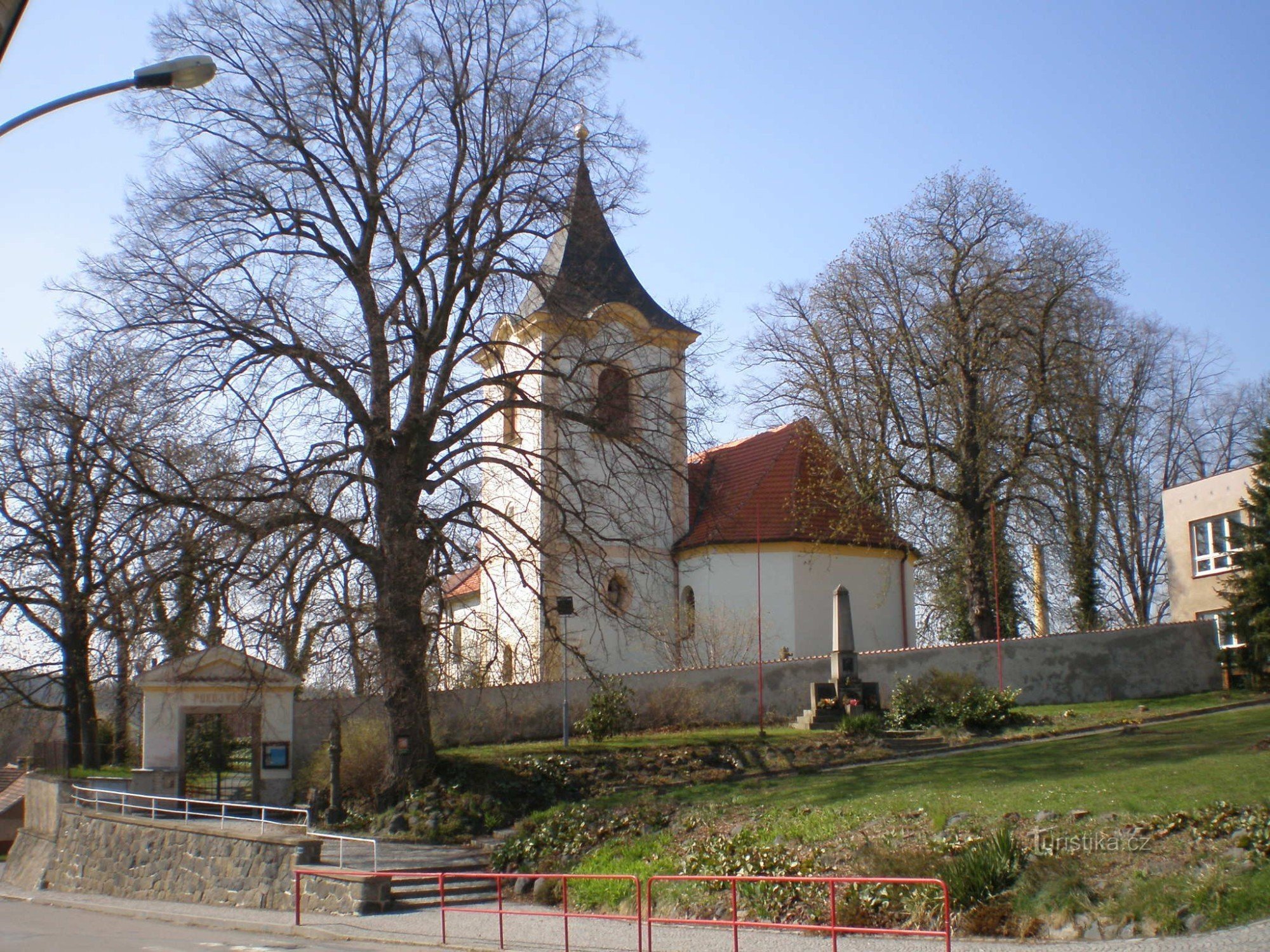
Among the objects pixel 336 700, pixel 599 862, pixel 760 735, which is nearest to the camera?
pixel 599 862

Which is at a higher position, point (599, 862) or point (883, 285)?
point (883, 285)

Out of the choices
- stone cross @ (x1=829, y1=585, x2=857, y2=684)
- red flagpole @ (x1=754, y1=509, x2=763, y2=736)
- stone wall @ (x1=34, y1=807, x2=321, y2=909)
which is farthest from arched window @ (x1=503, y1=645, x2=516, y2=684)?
stone cross @ (x1=829, y1=585, x2=857, y2=684)

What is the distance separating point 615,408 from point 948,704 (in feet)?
30.5

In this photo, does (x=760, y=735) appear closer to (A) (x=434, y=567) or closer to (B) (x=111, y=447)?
(A) (x=434, y=567)

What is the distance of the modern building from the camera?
3134 cm

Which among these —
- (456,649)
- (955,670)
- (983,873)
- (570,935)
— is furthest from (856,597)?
(983,873)

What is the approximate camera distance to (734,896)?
435 inches

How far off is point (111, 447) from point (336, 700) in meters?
5.32

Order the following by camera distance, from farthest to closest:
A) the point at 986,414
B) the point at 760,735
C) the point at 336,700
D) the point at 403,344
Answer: the point at 986,414 < the point at 760,735 < the point at 403,344 < the point at 336,700

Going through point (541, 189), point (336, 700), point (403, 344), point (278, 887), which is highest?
point (541, 189)

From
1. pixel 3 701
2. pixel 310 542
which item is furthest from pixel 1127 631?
pixel 3 701

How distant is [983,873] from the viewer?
37.6 ft

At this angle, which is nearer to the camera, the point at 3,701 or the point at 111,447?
the point at 111,447

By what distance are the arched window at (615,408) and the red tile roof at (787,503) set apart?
952 centimetres
